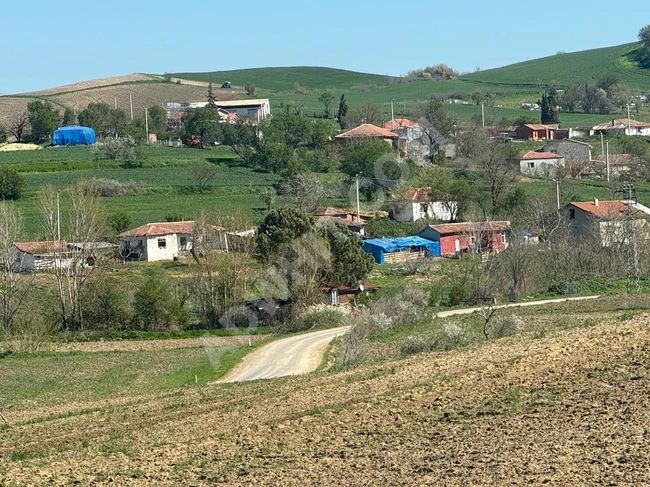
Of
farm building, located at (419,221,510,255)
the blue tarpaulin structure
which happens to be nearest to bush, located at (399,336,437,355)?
farm building, located at (419,221,510,255)

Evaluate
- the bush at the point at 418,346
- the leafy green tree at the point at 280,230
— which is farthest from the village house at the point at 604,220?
the bush at the point at 418,346

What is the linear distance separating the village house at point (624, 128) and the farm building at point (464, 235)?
47.3 m

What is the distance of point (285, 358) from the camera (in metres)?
33.2

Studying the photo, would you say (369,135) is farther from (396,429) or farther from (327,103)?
(396,429)

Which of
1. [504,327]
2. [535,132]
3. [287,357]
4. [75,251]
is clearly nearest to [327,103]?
[535,132]

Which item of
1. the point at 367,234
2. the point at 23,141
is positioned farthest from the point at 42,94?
the point at 367,234

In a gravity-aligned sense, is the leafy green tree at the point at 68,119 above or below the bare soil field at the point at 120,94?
below

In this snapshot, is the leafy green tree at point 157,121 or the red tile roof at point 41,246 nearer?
the red tile roof at point 41,246

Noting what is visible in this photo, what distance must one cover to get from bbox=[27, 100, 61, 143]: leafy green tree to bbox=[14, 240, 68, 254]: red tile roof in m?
48.1

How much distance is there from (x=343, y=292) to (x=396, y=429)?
101ft

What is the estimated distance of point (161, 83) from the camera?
14850cm

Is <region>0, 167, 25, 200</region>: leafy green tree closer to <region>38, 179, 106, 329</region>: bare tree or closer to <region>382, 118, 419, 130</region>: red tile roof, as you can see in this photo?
<region>38, 179, 106, 329</region>: bare tree

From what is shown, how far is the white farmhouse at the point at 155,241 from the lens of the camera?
5909cm

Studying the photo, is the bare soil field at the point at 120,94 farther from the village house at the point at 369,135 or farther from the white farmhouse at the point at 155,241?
the white farmhouse at the point at 155,241
